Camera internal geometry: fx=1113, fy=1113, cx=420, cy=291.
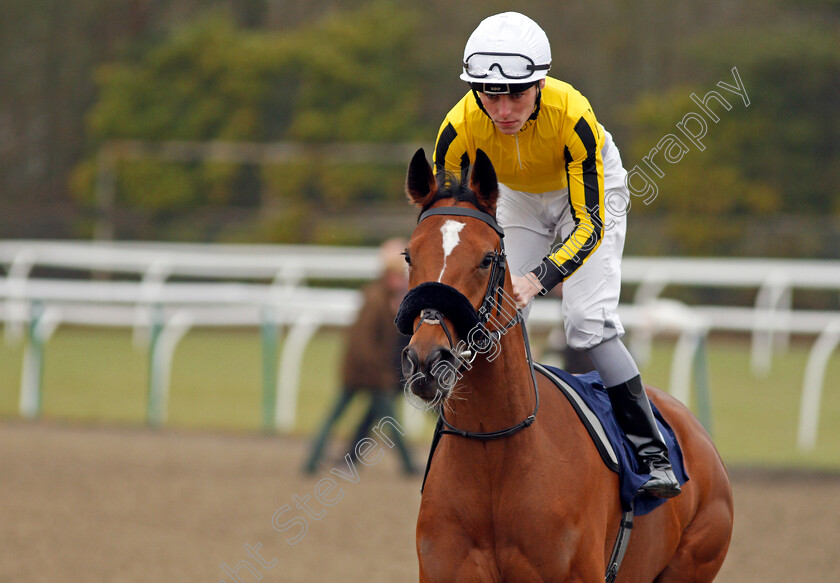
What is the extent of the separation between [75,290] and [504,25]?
9.82 m

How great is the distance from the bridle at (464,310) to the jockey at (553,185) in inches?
5.6

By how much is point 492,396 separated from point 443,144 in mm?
891

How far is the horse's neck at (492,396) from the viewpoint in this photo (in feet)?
10.9

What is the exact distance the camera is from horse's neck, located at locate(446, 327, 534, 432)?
331 centimetres

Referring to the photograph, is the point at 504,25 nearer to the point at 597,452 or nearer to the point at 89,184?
the point at 597,452

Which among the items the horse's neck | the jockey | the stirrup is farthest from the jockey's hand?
the stirrup

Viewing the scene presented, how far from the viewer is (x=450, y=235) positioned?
10.2ft

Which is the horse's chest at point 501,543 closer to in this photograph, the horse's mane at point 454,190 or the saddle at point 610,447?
the saddle at point 610,447

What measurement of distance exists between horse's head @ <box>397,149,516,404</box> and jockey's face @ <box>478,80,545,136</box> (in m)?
0.21

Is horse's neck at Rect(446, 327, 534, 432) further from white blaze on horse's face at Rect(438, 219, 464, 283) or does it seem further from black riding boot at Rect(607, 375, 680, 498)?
black riding boot at Rect(607, 375, 680, 498)

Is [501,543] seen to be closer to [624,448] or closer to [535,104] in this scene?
[624,448]

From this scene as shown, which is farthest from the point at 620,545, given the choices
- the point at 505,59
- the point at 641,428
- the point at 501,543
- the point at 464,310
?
the point at 505,59

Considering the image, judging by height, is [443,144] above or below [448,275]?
above

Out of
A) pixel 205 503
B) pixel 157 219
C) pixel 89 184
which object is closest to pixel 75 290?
pixel 205 503
